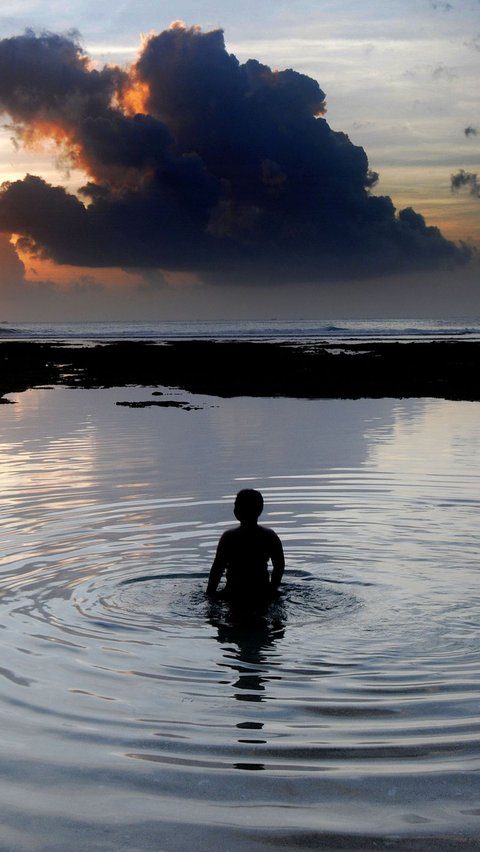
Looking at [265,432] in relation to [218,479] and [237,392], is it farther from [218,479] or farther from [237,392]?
[237,392]

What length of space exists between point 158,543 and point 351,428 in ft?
35.1

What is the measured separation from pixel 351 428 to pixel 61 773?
16468mm

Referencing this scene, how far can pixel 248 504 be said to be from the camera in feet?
28.7

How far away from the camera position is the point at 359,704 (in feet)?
20.6

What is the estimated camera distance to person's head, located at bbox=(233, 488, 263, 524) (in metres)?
8.70

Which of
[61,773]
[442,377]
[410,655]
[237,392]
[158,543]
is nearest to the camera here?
[61,773]

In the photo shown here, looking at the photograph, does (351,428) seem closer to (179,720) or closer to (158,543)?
(158,543)

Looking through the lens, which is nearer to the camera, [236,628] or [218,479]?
[236,628]

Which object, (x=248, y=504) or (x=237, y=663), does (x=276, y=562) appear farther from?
(x=237, y=663)

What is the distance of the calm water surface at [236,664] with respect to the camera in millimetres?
4773

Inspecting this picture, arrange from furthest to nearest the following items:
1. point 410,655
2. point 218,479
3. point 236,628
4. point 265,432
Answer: point 265,432
point 218,479
point 236,628
point 410,655

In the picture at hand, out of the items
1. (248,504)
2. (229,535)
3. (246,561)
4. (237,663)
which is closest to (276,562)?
(246,561)

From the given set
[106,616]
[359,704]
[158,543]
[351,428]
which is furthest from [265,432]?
[359,704]

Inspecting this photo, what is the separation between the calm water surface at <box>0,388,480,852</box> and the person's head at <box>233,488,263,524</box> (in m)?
0.86
